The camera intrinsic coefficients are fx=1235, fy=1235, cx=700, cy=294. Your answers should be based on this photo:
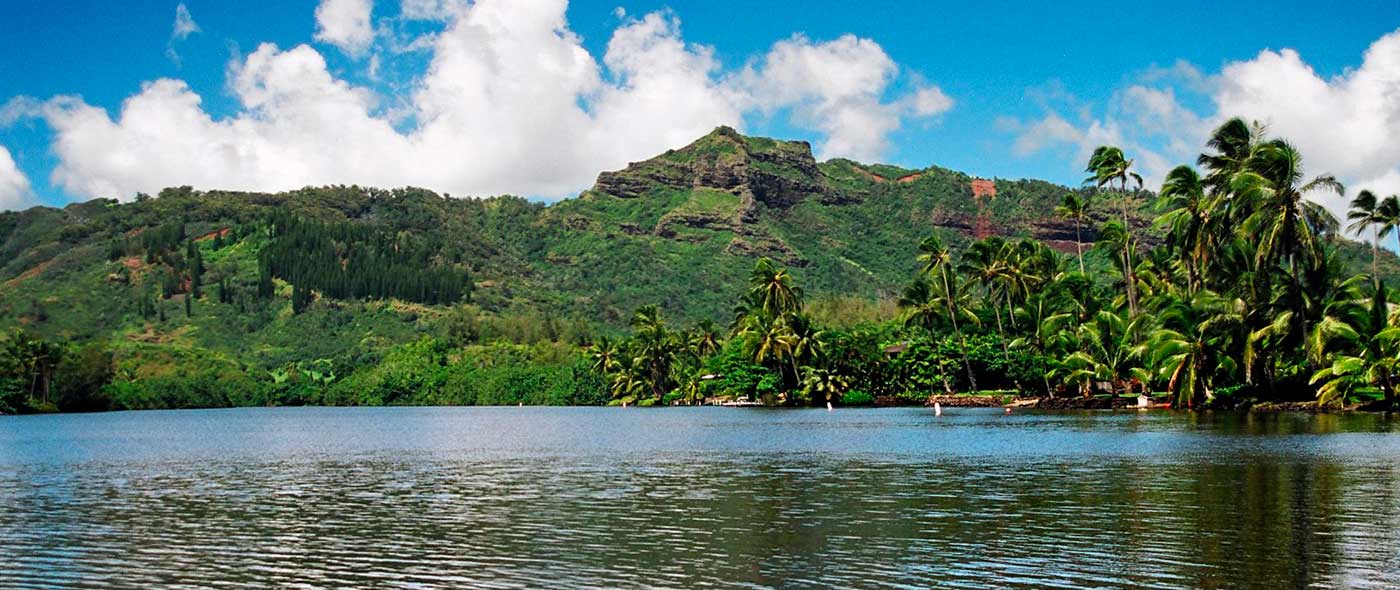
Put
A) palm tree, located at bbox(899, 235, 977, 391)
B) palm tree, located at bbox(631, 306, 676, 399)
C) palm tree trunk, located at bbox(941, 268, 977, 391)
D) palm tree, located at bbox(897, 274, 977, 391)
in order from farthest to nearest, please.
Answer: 1. palm tree, located at bbox(631, 306, 676, 399)
2. palm tree, located at bbox(897, 274, 977, 391)
3. palm tree, located at bbox(899, 235, 977, 391)
4. palm tree trunk, located at bbox(941, 268, 977, 391)

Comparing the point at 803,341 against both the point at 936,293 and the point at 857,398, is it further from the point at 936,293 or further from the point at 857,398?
the point at 936,293

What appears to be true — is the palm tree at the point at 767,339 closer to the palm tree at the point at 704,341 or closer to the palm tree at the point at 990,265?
the palm tree at the point at 990,265

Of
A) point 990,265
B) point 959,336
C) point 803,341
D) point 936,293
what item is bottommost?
point 803,341

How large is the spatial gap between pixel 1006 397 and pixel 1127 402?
1876cm

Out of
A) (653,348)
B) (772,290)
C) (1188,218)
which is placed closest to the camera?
(1188,218)

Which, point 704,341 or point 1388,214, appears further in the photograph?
point 704,341

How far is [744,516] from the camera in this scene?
97.5ft

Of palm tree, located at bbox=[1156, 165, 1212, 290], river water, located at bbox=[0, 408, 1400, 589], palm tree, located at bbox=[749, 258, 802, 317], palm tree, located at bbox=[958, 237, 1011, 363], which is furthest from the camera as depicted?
palm tree, located at bbox=[749, 258, 802, 317]

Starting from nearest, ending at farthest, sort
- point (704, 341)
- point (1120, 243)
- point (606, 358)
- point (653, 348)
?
1. point (1120, 243)
2. point (653, 348)
3. point (704, 341)
4. point (606, 358)

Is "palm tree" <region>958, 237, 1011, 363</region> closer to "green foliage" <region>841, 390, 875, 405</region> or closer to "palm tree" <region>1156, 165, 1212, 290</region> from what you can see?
"green foliage" <region>841, 390, 875, 405</region>

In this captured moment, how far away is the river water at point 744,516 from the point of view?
2155 cm

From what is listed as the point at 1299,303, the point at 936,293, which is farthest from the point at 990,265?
the point at 1299,303

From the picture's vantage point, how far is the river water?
21.5 meters

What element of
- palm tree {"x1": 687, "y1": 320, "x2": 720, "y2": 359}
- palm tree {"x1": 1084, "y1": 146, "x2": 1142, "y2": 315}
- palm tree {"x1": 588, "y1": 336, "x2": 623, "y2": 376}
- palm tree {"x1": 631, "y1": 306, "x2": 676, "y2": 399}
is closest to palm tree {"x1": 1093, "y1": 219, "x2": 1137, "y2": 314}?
palm tree {"x1": 1084, "y1": 146, "x2": 1142, "y2": 315}
